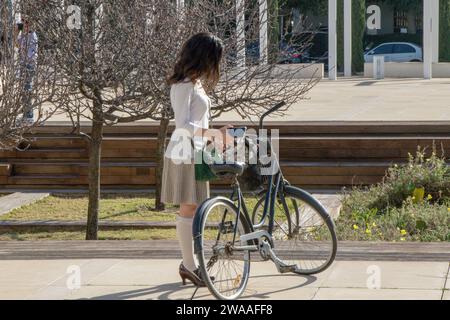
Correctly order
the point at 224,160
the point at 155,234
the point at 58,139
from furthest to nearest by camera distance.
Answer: the point at 58,139, the point at 155,234, the point at 224,160

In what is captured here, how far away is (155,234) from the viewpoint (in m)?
11.8

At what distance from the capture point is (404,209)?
1059cm

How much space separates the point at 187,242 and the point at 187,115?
2.67 feet

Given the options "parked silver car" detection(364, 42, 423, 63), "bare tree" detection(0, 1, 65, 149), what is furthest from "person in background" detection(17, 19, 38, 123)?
"parked silver car" detection(364, 42, 423, 63)

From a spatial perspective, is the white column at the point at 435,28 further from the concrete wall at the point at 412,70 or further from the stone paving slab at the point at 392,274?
the stone paving slab at the point at 392,274

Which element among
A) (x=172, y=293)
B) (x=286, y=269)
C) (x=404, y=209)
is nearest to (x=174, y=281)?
(x=172, y=293)

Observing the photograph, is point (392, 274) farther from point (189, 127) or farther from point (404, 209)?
point (404, 209)

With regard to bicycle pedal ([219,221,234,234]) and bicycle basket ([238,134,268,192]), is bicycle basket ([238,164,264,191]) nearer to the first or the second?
bicycle basket ([238,134,268,192])

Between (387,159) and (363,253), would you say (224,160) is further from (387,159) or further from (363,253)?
(387,159)

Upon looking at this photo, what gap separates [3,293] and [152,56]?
15.2 feet

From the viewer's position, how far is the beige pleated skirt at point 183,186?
6789mm

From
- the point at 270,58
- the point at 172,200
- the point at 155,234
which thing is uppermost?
the point at 270,58
